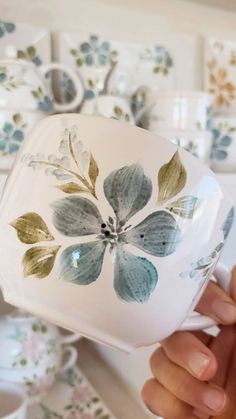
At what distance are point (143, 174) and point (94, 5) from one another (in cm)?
44

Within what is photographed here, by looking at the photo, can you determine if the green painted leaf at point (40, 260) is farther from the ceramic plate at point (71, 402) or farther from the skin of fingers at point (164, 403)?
the ceramic plate at point (71, 402)

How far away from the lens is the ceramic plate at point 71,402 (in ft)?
1.80

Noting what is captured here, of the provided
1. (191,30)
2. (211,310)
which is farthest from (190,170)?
(191,30)

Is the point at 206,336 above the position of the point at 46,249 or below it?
below

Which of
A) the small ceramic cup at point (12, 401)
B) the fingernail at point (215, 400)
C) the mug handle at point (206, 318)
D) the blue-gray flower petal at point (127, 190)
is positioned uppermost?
the blue-gray flower petal at point (127, 190)

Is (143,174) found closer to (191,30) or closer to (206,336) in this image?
(206,336)

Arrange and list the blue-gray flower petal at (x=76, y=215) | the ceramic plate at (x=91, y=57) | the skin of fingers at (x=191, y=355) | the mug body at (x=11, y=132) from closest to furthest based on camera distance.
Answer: the blue-gray flower petal at (x=76, y=215)
the skin of fingers at (x=191, y=355)
the mug body at (x=11, y=132)
the ceramic plate at (x=91, y=57)

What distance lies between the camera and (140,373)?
600 millimetres

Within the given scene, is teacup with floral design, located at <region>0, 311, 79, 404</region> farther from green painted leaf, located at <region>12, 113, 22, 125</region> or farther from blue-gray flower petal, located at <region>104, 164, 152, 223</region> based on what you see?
blue-gray flower petal, located at <region>104, 164, 152, 223</region>

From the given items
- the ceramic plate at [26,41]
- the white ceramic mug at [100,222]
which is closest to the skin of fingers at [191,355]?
the white ceramic mug at [100,222]

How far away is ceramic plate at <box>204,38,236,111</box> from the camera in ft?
2.32

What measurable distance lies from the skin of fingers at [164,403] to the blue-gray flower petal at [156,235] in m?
0.21

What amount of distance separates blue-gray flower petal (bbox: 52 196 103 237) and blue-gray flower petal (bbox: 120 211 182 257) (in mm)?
17

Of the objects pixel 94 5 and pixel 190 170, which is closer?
pixel 190 170
